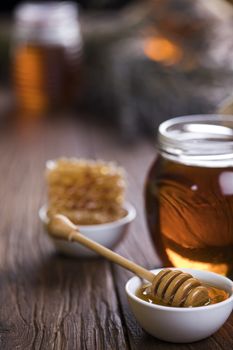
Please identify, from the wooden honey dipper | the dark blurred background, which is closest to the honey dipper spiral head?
the wooden honey dipper

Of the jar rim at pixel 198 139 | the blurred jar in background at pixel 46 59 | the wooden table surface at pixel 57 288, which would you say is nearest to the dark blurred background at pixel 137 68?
the blurred jar in background at pixel 46 59

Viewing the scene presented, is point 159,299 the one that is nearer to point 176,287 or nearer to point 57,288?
point 176,287

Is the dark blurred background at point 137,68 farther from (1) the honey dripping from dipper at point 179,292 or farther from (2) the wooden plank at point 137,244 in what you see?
(1) the honey dripping from dipper at point 179,292

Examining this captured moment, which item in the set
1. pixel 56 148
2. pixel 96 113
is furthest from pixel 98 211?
pixel 96 113

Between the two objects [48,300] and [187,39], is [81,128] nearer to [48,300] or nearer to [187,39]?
[187,39]

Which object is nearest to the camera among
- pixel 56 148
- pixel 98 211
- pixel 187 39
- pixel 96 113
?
pixel 98 211

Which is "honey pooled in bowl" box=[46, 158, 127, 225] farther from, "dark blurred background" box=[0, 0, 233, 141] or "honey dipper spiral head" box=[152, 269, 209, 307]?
"dark blurred background" box=[0, 0, 233, 141]

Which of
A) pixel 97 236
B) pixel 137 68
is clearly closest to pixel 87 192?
pixel 97 236
